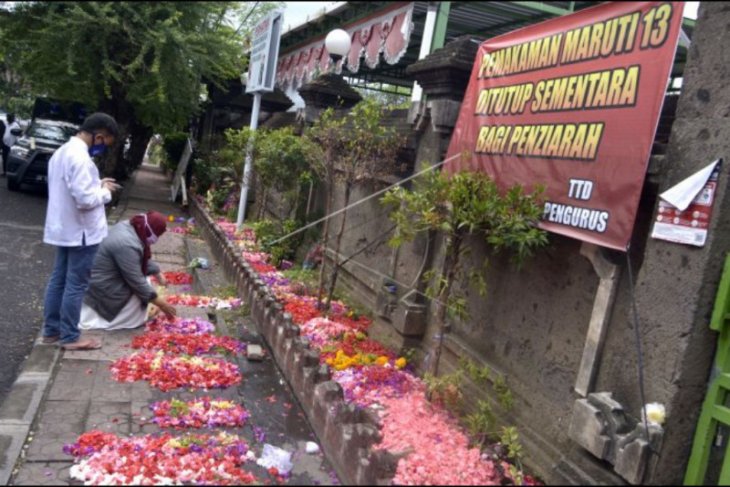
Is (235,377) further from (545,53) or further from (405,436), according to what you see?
(545,53)

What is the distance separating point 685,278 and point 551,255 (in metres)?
1.05

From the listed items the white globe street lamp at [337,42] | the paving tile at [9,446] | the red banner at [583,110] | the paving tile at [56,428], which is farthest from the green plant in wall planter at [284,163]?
the paving tile at [9,446]

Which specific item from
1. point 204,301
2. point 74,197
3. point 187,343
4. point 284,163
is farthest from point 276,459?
point 284,163

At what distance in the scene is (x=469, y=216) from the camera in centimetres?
385

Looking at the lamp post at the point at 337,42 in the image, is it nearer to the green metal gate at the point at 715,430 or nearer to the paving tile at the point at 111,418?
the paving tile at the point at 111,418

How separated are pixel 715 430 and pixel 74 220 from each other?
14.6 ft

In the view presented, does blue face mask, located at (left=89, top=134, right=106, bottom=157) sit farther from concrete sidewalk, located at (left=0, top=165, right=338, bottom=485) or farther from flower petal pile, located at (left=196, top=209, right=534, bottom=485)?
flower petal pile, located at (left=196, top=209, right=534, bottom=485)

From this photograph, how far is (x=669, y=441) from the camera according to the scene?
2906 mm

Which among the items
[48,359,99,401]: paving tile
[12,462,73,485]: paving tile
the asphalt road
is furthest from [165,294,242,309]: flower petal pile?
[12,462,73,485]: paving tile

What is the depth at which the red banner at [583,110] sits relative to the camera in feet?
9.82

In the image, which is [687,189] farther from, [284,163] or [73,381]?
[284,163]

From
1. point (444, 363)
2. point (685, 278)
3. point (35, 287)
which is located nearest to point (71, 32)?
point (685, 278)

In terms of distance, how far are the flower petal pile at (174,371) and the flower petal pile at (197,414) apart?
0.35 m

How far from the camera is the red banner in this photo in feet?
9.82
